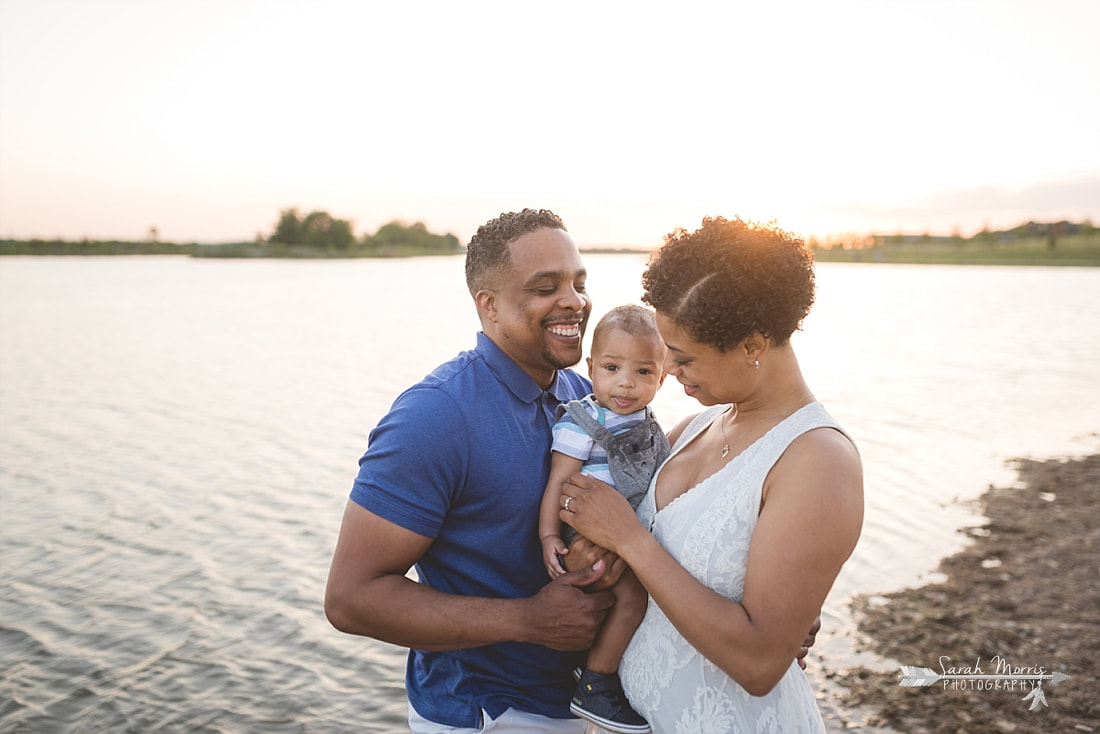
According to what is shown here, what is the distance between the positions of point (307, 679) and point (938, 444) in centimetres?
1047

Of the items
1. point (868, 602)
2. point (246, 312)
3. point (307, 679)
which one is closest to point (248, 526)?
point (307, 679)

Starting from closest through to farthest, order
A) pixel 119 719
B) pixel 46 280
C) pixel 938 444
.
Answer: pixel 119 719
pixel 938 444
pixel 46 280

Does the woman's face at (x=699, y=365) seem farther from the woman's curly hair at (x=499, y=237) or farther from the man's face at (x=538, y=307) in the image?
the woman's curly hair at (x=499, y=237)

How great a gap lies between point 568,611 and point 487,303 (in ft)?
4.34

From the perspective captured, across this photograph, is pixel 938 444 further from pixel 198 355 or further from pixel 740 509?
pixel 198 355

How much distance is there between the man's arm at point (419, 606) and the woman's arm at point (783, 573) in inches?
17.7

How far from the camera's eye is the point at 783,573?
2178 mm

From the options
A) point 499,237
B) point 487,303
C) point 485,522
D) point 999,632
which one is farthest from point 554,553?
point 999,632

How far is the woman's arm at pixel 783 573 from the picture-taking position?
2.16 m

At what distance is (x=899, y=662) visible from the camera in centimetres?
607

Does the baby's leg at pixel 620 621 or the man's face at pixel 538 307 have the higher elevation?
the man's face at pixel 538 307

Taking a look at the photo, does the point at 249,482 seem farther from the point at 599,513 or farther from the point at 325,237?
the point at 325,237

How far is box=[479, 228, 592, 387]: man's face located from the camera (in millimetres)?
3225

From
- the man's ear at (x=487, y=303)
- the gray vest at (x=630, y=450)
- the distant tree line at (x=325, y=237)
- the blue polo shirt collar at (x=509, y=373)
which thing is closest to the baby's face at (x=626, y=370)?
the gray vest at (x=630, y=450)
